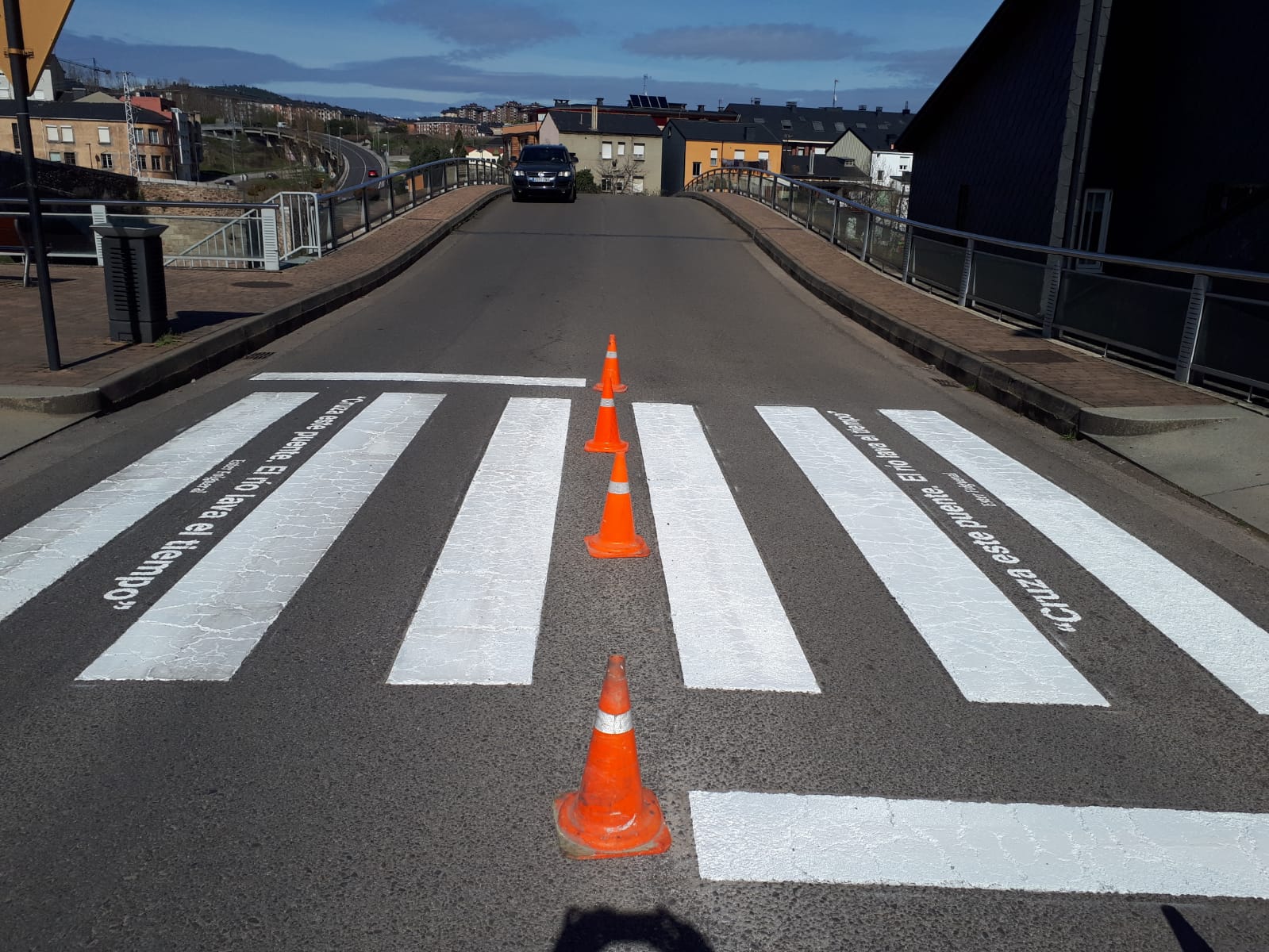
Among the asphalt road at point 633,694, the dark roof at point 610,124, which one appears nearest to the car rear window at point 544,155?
the asphalt road at point 633,694

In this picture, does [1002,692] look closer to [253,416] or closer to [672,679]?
[672,679]

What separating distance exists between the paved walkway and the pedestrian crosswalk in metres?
1.88

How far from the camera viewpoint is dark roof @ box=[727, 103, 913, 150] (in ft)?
352

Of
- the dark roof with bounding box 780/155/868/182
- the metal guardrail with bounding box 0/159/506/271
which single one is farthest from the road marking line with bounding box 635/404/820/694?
the dark roof with bounding box 780/155/868/182

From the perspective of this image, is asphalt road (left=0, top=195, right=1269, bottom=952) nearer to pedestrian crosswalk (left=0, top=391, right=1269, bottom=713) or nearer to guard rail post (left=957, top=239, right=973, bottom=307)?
pedestrian crosswalk (left=0, top=391, right=1269, bottom=713)

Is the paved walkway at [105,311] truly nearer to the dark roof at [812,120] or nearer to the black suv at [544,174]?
the black suv at [544,174]

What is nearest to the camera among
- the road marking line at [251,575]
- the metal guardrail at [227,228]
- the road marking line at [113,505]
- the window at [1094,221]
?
the road marking line at [251,575]

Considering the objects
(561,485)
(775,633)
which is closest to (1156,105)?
(561,485)

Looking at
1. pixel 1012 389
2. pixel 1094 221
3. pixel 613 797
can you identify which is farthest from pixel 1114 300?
pixel 1094 221

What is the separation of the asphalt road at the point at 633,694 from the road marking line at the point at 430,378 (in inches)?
55.4

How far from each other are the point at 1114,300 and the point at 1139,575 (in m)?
6.03

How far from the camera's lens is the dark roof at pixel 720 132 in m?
96.8

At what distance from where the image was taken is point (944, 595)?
5.27 metres

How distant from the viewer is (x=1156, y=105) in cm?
1841
